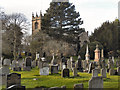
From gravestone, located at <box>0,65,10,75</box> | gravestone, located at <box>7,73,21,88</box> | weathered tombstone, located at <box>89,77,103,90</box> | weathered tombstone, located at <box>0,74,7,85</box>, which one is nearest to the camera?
weathered tombstone, located at <box>89,77,103,90</box>

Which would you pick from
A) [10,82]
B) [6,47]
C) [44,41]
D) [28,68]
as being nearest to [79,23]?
[44,41]

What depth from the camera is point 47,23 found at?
41812mm

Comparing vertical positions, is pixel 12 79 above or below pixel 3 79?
above

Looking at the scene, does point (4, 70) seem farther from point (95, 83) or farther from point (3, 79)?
point (95, 83)

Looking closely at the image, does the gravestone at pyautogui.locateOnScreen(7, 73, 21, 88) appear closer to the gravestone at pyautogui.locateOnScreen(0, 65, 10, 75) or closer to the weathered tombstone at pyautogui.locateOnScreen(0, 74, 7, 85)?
the weathered tombstone at pyautogui.locateOnScreen(0, 74, 7, 85)

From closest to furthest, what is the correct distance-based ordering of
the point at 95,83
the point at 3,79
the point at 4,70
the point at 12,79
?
the point at 95,83 → the point at 12,79 → the point at 3,79 → the point at 4,70

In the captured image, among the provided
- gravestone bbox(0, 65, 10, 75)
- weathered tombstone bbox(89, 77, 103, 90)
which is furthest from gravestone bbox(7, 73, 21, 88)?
weathered tombstone bbox(89, 77, 103, 90)

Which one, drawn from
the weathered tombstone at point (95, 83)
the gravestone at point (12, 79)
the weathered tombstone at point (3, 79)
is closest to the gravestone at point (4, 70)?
the weathered tombstone at point (3, 79)

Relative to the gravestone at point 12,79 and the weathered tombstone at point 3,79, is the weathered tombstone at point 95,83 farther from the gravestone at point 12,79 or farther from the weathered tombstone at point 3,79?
the weathered tombstone at point 3,79

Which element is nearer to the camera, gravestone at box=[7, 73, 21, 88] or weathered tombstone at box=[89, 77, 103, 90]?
weathered tombstone at box=[89, 77, 103, 90]

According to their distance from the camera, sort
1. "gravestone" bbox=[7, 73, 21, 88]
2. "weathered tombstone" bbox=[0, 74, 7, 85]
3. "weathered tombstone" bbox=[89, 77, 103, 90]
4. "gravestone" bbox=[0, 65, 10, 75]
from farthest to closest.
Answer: "gravestone" bbox=[0, 65, 10, 75] → "weathered tombstone" bbox=[0, 74, 7, 85] → "gravestone" bbox=[7, 73, 21, 88] → "weathered tombstone" bbox=[89, 77, 103, 90]

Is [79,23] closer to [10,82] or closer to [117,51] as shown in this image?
[117,51]

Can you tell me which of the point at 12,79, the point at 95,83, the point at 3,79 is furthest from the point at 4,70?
the point at 95,83

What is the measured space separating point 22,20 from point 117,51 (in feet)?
75.2
